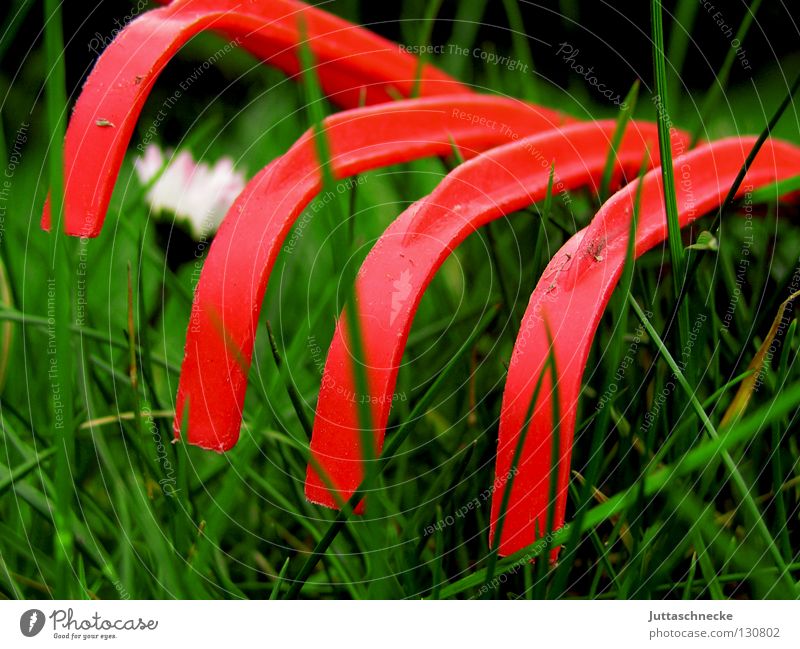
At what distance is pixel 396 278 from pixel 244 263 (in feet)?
0.27

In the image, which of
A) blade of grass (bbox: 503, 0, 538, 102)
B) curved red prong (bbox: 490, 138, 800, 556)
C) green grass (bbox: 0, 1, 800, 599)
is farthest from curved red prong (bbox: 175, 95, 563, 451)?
blade of grass (bbox: 503, 0, 538, 102)

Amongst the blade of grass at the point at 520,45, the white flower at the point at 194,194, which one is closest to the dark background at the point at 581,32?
the blade of grass at the point at 520,45

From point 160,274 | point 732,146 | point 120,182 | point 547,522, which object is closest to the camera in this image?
point 547,522

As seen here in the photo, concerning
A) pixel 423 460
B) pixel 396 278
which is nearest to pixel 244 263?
pixel 396 278

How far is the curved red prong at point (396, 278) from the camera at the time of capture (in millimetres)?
390

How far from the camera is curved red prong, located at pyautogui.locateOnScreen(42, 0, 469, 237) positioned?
17.3 inches

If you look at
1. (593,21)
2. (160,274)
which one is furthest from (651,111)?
(160,274)

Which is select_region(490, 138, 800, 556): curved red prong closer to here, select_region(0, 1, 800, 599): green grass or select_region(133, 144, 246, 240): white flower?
select_region(0, 1, 800, 599): green grass

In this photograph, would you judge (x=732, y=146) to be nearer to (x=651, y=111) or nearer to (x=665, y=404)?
(x=665, y=404)

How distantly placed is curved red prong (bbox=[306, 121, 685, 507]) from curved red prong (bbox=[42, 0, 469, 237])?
152 mm

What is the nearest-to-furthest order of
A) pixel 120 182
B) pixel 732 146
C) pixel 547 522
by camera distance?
pixel 547 522 → pixel 732 146 → pixel 120 182

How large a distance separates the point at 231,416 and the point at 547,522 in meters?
0.17

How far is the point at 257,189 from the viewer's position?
1.50 feet

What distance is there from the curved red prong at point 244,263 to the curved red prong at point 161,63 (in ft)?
0.24
